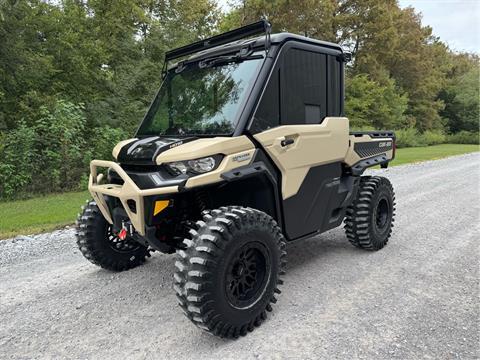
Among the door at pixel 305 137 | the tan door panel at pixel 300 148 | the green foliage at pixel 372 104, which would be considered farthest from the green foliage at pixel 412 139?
the tan door panel at pixel 300 148

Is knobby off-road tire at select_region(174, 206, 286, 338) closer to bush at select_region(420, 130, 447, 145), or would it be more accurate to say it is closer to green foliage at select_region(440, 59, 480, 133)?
bush at select_region(420, 130, 447, 145)

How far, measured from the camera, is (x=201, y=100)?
142 inches

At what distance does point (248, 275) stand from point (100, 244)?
1.78 meters

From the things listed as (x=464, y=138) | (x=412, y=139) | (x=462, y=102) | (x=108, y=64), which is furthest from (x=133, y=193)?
(x=462, y=102)

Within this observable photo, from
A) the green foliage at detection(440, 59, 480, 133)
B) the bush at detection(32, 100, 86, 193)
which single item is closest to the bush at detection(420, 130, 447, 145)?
the green foliage at detection(440, 59, 480, 133)

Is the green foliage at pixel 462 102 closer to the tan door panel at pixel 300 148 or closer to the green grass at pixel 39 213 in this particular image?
the green grass at pixel 39 213

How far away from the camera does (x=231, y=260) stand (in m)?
2.84

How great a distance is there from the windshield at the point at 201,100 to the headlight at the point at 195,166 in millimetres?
345

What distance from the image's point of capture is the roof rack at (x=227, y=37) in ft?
11.0

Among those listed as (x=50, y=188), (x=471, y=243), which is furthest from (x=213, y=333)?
(x=50, y=188)

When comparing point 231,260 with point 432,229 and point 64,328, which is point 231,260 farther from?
point 432,229

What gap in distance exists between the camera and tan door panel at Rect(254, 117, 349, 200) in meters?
3.34

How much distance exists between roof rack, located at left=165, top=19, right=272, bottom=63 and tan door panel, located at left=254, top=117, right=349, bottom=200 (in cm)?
85

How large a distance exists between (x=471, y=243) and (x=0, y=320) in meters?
5.40
